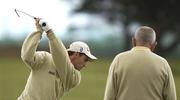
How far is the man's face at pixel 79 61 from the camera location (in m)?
7.86

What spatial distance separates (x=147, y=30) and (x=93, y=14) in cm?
3728

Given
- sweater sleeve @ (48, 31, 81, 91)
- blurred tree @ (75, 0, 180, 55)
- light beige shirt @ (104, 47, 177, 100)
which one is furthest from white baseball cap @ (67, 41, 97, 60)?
blurred tree @ (75, 0, 180, 55)

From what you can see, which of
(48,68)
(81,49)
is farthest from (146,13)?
(48,68)

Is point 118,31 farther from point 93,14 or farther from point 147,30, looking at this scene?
point 147,30

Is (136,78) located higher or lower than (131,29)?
higher

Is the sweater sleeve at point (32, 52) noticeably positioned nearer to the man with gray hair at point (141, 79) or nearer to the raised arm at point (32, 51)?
the raised arm at point (32, 51)

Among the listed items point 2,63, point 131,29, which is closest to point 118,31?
point 131,29

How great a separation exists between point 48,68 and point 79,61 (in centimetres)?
37

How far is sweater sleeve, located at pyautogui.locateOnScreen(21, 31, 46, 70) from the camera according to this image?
24.8 feet

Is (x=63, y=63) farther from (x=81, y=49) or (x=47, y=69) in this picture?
(x=81, y=49)

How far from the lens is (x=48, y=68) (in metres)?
7.70

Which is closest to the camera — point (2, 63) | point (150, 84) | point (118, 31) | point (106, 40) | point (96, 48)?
point (150, 84)

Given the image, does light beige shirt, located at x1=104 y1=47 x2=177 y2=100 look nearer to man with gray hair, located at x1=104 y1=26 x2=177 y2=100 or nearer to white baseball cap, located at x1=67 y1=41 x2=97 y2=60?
man with gray hair, located at x1=104 y1=26 x2=177 y2=100

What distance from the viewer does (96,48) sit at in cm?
3653
